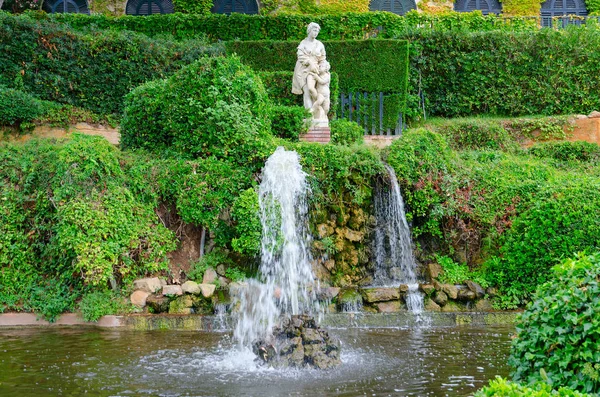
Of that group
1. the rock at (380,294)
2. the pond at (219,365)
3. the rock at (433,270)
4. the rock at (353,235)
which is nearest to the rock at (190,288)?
the pond at (219,365)

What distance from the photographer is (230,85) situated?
41.3 ft

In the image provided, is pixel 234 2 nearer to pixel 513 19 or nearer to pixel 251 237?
pixel 513 19

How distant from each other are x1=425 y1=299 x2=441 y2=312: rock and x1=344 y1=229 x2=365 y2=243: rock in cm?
171

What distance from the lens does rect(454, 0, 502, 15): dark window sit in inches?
1061

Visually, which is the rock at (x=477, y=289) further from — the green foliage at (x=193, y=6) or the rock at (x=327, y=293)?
the green foliage at (x=193, y=6)

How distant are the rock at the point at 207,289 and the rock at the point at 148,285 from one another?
63 centimetres

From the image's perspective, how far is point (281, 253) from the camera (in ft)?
38.4

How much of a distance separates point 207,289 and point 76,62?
914cm

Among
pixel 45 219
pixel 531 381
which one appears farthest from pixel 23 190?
pixel 531 381

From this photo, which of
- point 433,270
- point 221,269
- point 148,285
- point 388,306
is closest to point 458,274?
point 433,270

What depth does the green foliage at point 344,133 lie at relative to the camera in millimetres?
15930

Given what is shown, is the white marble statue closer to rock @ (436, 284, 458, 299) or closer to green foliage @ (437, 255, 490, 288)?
green foliage @ (437, 255, 490, 288)

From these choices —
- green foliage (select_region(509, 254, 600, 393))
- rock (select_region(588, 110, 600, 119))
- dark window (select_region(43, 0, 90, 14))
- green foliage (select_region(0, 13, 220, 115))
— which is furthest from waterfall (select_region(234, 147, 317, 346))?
dark window (select_region(43, 0, 90, 14))

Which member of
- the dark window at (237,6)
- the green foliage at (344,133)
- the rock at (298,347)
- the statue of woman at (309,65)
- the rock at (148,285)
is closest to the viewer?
the rock at (298,347)
